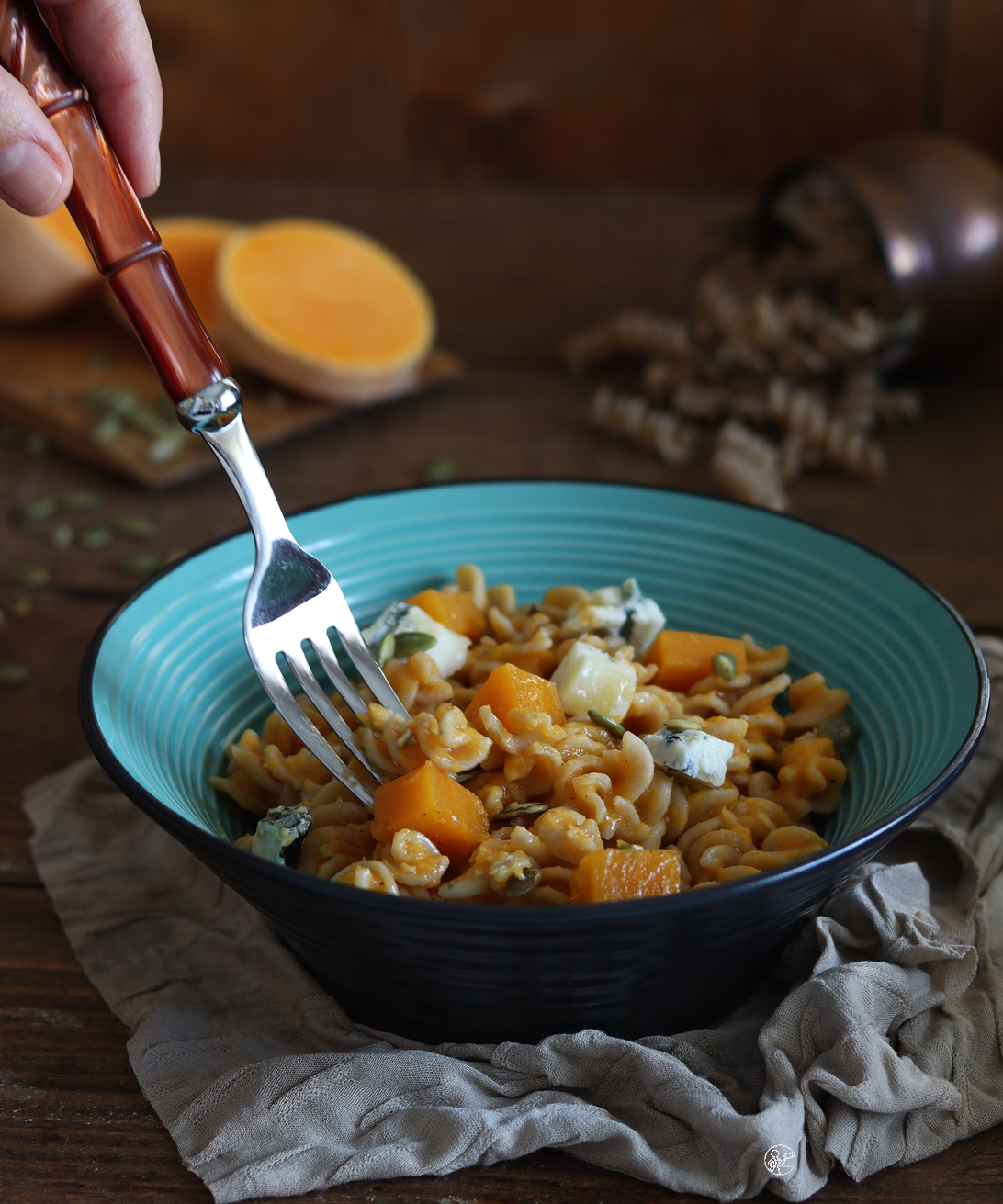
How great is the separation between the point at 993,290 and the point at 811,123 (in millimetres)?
1821

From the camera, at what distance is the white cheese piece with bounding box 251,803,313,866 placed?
55.4 inches

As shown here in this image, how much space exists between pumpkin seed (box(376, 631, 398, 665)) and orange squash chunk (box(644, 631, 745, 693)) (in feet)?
1.16

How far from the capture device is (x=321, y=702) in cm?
154

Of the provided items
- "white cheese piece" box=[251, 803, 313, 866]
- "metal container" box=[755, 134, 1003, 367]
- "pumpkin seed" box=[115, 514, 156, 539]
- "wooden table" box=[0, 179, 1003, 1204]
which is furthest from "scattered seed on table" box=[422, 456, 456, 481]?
"white cheese piece" box=[251, 803, 313, 866]

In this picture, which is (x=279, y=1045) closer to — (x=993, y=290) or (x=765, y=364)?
(x=765, y=364)

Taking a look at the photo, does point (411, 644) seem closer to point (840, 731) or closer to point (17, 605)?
point (840, 731)

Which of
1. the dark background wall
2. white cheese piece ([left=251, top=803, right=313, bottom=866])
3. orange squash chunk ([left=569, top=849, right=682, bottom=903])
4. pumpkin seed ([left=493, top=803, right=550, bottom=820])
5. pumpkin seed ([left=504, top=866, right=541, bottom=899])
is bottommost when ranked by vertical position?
the dark background wall

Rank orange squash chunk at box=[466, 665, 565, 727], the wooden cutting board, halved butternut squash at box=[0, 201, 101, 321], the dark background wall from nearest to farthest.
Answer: orange squash chunk at box=[466, 665, 565, 727] < the wooden cutting board < halved butternut squash at box=[0, 201, 101, 321] < the dark background wall

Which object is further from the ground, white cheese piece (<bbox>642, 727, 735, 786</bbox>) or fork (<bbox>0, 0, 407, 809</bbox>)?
fork (<bbox>0, 0, 407, 809</bbox>)

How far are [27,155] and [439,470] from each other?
4.93 feet

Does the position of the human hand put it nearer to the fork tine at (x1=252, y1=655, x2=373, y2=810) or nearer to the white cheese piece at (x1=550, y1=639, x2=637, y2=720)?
the fork tine at (x1=252, y1=655, x2=373, y2=810)

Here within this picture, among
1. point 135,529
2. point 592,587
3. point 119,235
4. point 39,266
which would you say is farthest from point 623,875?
point 39,266

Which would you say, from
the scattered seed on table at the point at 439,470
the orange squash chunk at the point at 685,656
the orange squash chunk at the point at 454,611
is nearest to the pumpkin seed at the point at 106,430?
the scattered seed on table at the point at 439,470

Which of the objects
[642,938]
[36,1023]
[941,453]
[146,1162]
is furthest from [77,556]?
[941,453]
